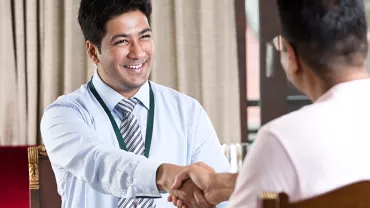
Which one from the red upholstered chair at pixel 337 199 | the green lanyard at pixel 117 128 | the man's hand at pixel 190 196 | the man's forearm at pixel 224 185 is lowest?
the man's hand at pixel 190 196

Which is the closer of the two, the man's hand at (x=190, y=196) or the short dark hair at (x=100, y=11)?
the man's hand at (x=190, y=196)

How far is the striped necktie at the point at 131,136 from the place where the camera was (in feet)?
8.34

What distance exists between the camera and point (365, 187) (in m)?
1.23

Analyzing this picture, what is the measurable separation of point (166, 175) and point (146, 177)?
2.6 inches

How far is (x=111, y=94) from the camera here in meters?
2.66

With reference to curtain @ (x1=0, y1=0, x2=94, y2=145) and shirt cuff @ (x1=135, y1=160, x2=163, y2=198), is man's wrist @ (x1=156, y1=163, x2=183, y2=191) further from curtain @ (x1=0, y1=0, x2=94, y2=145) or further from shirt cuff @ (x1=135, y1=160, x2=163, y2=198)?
curtain @ (x1=0, y1=0, x2=94, y2=145)

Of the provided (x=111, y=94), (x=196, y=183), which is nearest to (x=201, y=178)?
(x=196, y=183)

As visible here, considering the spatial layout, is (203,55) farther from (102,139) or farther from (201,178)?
(201,178)

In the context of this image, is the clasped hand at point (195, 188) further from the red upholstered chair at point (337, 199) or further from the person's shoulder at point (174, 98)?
the red upholstered chair at point (337, 199)

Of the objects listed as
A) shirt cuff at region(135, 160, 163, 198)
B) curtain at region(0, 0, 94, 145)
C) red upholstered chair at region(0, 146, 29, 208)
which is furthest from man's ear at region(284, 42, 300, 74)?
curtain at region(0, 0, 94, 145)

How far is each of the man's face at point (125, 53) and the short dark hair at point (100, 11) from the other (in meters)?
0.02

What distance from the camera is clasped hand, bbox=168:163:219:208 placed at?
2281 millimetres

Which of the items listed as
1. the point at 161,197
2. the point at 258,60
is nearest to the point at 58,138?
the point at 161,197

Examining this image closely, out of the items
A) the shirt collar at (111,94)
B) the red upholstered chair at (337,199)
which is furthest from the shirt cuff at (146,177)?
the red upholstered chair at (337,199)
